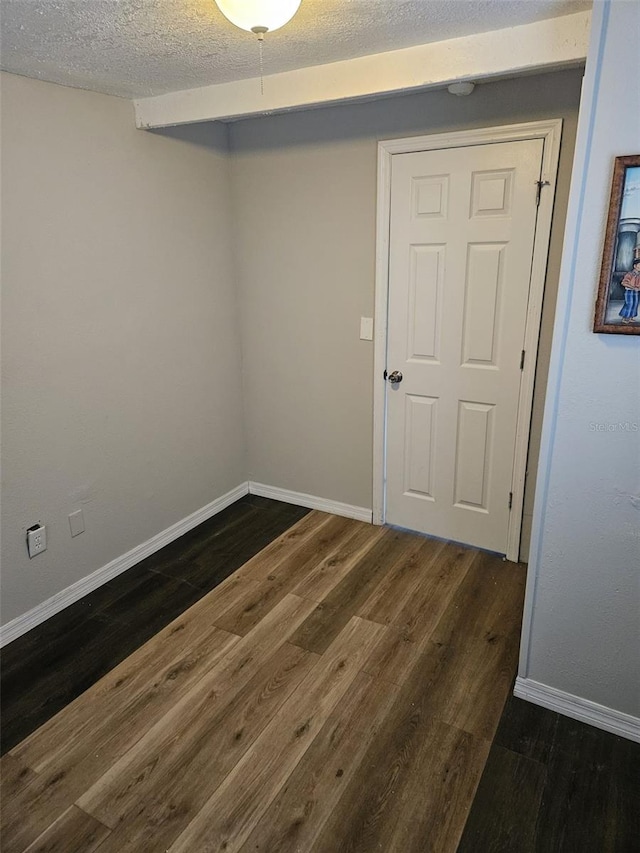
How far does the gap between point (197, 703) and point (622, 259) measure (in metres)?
2.01

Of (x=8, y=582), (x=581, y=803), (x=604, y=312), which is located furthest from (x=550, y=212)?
(x=8, y=582)

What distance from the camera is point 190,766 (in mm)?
1728

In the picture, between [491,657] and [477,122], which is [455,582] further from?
[477,122]

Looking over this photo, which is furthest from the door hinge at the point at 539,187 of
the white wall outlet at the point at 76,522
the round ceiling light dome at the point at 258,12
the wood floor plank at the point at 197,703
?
the white wall outlet at the point at 76,522

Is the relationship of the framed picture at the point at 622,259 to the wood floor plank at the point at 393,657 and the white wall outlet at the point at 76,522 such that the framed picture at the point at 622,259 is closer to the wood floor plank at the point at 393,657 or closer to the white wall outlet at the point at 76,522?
the wood floor plank at the point at 393,657

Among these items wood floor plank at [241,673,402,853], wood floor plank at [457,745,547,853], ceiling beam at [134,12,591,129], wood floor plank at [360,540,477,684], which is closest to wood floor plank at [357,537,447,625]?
wood floor plank at [360,540,477,684]

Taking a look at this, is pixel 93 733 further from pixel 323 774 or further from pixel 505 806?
pixel 505 806

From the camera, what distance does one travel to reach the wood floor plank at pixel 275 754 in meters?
1.53

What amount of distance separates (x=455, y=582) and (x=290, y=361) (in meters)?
1.55

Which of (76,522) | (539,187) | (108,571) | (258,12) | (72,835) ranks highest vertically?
(258,12)

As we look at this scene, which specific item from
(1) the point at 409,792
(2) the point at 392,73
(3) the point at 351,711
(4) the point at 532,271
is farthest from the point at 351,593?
(2) the point at 392,73

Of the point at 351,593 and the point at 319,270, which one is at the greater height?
the point at 319,270

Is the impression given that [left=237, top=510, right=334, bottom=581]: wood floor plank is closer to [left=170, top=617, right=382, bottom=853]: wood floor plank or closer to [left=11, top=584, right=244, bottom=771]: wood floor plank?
[left=11, top=584, right=244, bottom=771]: wood floor plank

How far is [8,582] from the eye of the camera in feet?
7.46
